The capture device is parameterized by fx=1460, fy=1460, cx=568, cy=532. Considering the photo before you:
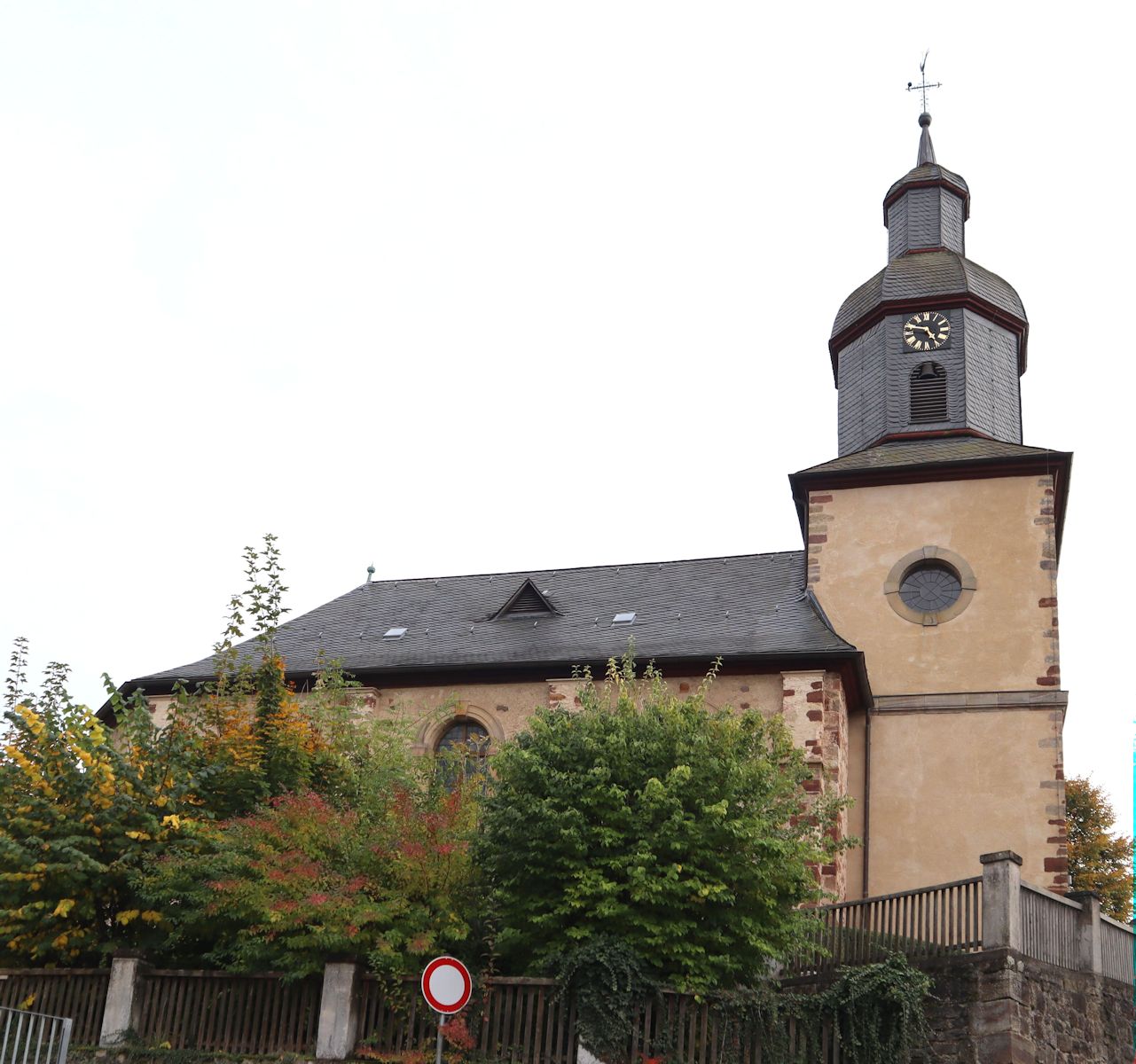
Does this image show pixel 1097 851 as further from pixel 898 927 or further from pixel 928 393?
pixel 898 927

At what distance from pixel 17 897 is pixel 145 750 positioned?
208cm

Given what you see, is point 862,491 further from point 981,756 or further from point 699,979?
point 699,979

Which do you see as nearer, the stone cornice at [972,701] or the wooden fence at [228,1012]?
the wooden fence at [228,1012]

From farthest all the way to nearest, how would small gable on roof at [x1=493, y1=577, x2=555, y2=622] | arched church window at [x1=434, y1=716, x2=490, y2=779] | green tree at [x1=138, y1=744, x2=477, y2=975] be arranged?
small gable on roof at [x1=493, y1=577, x2=555, y2=622] < arched church window at [x1=434, y1=716, x2=490, y2=779] < green tree at [x1=138, y1=744, x2=477, y2=975]

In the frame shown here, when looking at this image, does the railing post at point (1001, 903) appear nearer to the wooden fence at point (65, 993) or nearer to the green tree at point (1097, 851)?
the wooden fence at point (65, 993)

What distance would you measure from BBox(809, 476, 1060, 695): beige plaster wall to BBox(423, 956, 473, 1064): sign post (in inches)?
447

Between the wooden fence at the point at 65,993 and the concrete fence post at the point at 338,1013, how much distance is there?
2392 mm

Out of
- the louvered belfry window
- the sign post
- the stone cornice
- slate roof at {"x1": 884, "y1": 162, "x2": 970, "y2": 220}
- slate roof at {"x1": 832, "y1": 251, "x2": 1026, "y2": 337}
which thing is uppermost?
slate roof at {"x1": 884, "y1": 162, "x2": 970, "y2": 220}

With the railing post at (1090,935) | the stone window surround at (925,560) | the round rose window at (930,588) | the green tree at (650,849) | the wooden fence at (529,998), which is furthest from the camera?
the round rose window at (930,588)

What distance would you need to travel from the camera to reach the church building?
65.9 feet

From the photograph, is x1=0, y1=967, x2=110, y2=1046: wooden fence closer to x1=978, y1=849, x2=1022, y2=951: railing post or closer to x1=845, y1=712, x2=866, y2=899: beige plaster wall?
x1=978, y1=849, x2=1022, y2=951: railing post

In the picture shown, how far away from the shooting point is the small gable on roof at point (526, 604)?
23.8 metres

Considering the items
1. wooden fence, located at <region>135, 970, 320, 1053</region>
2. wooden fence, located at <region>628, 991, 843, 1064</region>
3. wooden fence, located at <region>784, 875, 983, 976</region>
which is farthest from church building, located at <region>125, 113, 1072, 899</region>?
wooden fence, located at <region>135, 970, 320, 1053</region>

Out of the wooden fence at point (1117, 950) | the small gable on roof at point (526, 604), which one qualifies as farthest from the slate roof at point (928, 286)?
the wooden fence at point (1117, 950)
